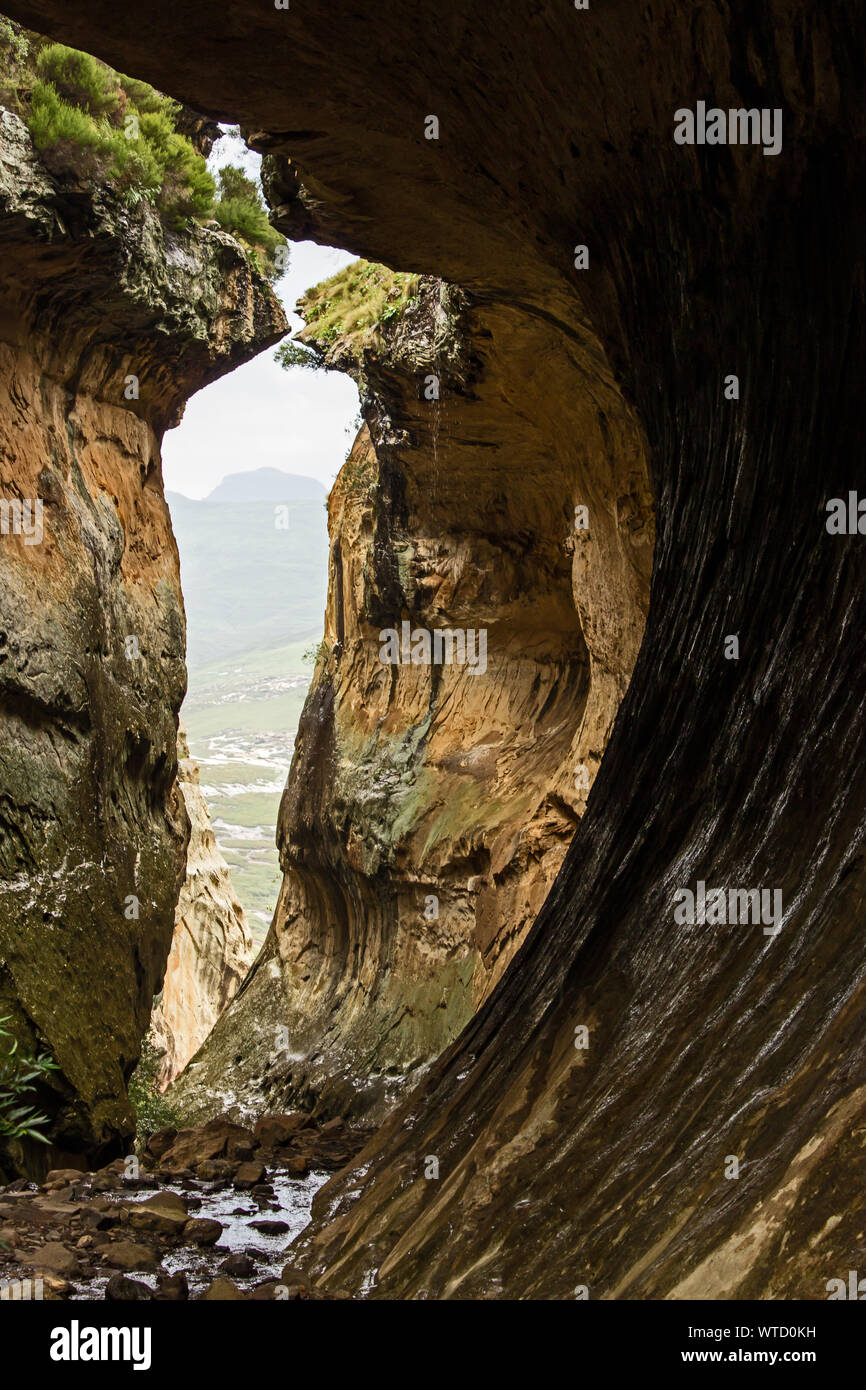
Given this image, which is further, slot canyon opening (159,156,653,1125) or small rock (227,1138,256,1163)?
slot canyon opening (159,156,653,1125)

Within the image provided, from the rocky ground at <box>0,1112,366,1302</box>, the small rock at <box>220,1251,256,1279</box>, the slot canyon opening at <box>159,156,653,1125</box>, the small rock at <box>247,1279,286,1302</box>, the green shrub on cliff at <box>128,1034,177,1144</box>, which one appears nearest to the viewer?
the small rock at <box>247,1279,286,1302</box>

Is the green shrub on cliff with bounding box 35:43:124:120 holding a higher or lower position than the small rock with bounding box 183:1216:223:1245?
higher

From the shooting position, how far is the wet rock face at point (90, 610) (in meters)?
11.8

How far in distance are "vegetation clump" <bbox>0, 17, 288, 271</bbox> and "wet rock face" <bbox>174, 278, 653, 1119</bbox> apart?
309cm

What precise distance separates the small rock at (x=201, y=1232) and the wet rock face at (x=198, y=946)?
18.7 meters

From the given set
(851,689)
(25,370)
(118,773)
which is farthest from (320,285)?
(851,689)

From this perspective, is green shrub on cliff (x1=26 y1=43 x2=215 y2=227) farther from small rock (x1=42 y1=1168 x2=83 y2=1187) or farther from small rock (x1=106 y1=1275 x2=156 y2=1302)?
small rock (x1=106 y1=1275 x2=156 y2=1302)

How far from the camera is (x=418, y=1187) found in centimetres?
607

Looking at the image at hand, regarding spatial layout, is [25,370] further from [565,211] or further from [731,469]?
[731,469]

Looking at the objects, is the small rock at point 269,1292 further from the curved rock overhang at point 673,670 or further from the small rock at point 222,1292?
the curved rock overhang at point 673,670

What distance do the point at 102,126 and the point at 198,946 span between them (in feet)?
64.6

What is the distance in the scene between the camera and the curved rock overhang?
14.6ft

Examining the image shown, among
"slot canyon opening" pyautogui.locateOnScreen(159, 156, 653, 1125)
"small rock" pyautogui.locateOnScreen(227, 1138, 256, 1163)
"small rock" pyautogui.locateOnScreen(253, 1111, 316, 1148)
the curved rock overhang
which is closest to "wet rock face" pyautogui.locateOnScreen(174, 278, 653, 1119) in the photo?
"slot canyon opening" pyautogui.locateOnScreen(159, 156, 653, 1125)

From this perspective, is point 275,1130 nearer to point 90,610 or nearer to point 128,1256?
point 90,610
